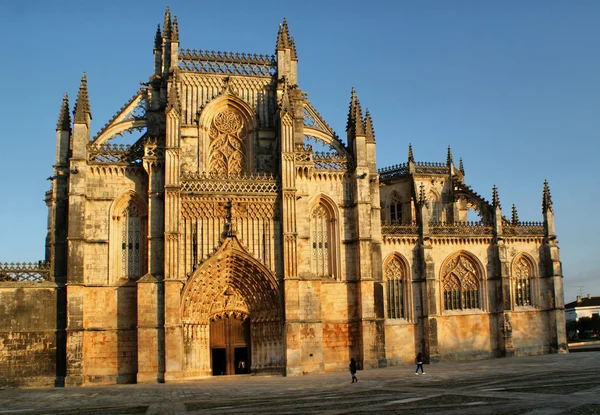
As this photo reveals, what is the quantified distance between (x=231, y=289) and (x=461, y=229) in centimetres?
1796

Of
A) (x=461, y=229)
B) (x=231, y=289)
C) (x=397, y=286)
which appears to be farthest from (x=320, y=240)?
(x=461, y=229)

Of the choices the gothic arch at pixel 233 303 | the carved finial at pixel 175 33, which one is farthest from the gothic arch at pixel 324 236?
the carved finial at pixel 175 33

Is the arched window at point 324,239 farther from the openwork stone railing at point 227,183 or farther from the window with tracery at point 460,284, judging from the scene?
the window with tracery at point 460,284

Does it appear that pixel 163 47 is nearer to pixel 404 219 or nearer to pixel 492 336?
pixel 404 219

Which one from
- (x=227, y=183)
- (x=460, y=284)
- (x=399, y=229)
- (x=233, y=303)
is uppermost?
(x=227, y=183)

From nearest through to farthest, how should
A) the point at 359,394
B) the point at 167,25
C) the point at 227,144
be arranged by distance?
the point at 359,394 → the point at 227,144 → the point at 167,25

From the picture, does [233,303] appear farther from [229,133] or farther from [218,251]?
[229,133]

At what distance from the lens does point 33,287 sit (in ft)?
116

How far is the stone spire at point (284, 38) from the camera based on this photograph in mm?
43156

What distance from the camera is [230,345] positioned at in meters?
38.5

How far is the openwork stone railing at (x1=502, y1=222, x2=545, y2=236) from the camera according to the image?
4816cm

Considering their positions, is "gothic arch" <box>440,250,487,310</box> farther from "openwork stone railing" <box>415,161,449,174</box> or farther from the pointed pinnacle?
the pointed pinnacle

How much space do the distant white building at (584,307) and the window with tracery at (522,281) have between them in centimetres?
6688

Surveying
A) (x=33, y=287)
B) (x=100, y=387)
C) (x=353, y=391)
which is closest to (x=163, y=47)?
(x=33, y=287)
